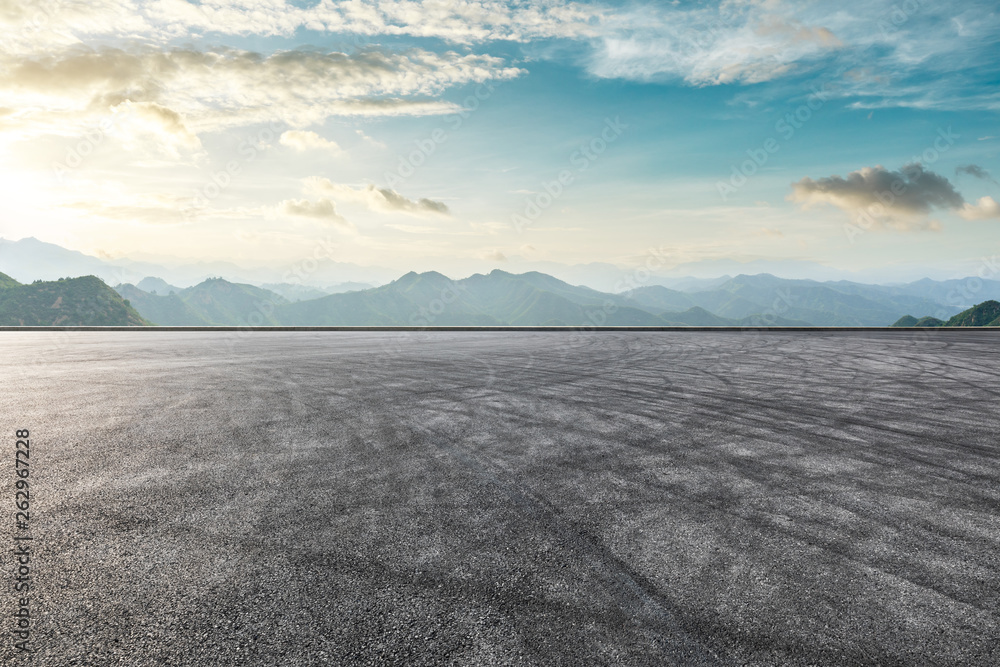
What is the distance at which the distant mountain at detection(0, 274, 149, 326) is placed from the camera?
12800cm

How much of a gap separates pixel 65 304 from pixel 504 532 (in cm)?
17476

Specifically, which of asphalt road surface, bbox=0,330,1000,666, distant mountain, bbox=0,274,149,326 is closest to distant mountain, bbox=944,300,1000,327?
asphalt road surface, bbox=0,330,1000,666

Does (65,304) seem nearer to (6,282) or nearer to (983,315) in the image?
(6,282)

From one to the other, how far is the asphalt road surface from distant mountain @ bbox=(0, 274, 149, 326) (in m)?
153

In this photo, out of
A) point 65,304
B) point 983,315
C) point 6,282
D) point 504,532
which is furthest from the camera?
point 6,282

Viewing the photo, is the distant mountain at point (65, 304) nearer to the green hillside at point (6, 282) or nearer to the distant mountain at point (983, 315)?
the green hillside at point (6, 282)

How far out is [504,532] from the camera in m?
4.04

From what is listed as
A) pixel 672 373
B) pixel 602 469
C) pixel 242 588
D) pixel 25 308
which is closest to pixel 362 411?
pixel 602 469

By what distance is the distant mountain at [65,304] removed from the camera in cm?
12800

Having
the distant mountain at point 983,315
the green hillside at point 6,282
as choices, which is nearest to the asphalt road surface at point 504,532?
the distant mountain at point 983,315

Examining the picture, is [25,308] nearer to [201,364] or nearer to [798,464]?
[201,364]

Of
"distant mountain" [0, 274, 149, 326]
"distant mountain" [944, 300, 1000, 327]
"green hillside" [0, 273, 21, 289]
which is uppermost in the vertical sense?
"green hillside" [0, 273, 21, 289]

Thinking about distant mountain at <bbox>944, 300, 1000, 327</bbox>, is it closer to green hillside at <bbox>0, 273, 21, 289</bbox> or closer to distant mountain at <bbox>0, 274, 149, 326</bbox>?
distant mountain at <bbox>0, 274, 149, 326</bbox>

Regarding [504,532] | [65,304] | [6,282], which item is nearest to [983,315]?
[504,532]
